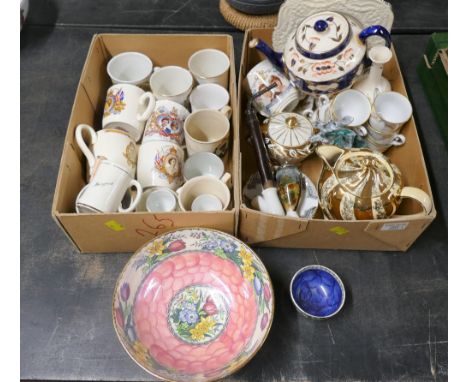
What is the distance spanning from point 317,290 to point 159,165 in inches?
15.9

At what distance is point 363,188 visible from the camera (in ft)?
2.39

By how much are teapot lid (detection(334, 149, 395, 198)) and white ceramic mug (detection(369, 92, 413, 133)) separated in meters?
0.11

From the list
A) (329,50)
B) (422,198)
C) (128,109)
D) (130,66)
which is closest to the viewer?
(422,198)

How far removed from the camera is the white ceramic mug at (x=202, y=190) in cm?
80

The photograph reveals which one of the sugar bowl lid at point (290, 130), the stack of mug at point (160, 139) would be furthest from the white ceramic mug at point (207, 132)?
the sugar bowl lid at point (290, 130)

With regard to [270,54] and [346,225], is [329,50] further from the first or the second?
[346,225]

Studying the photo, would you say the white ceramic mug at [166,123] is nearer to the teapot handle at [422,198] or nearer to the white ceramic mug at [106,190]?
the white ceramic mug at [106,190]

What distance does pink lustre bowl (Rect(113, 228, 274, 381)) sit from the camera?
670 millimetres

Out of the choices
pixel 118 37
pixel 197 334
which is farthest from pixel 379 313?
pixel 118 37

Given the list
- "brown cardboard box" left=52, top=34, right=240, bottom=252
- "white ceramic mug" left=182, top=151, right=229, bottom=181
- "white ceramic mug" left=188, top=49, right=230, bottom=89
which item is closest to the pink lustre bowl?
"brown cardboard box" left=52, top=34, right=240, bottom=252

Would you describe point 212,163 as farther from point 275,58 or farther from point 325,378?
point 325,378

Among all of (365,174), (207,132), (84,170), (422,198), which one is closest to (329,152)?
(365,174)

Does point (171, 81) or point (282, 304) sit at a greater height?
point (171, 81)

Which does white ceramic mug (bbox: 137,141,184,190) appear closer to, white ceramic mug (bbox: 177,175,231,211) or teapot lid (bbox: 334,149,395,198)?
white ceramic mug (bbox: 177,175,231,211)
